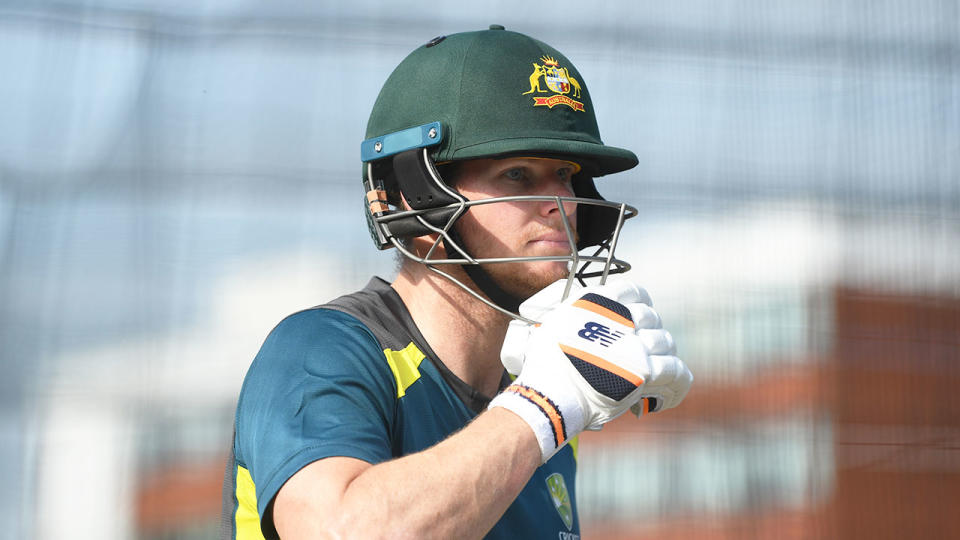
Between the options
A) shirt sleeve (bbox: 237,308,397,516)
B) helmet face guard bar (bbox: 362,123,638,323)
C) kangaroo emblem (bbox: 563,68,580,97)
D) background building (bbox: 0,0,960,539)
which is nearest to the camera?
shirt sleeve (bbox: 237,308,397,516)

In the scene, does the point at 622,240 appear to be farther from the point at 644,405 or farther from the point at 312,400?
the point at 312,400

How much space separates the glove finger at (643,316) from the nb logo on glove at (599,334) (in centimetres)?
5

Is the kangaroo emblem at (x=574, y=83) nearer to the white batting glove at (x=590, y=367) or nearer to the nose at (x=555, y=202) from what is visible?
the nose at (x=555, y=202)

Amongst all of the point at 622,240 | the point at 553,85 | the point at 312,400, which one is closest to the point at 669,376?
the point at 312,400

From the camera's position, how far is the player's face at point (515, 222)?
72.4 inches

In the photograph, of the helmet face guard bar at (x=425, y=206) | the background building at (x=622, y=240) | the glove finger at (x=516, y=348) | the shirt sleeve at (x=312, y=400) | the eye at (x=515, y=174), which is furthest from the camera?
the background building at (x=622, y=240)

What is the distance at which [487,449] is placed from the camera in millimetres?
1333

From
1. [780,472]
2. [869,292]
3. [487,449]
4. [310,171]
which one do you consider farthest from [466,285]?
[869,292]

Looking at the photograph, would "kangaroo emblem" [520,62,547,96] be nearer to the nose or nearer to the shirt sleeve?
the nose

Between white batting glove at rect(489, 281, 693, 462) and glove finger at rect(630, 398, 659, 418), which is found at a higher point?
white batting glove at rect(489, 281, 693, 462)

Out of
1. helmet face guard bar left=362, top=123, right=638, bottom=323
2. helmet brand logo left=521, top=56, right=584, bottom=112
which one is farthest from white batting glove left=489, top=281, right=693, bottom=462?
helmet brand logo left=521, top=56, right=584, bottom=112

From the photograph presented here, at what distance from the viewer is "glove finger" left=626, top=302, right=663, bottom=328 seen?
1.54m

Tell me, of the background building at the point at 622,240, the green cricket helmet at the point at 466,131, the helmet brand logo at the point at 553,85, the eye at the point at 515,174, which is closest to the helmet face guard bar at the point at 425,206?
the green cricket helmet at the point at 466,131

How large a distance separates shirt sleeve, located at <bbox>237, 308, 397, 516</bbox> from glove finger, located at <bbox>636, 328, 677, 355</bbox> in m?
0.43
